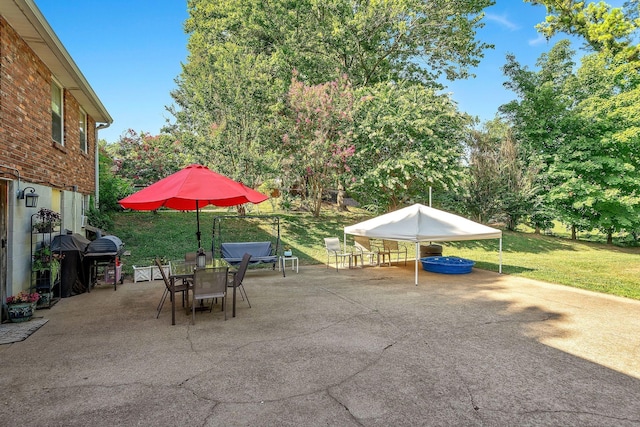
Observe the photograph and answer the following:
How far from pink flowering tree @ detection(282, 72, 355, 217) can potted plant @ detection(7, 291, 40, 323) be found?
32.5 ft

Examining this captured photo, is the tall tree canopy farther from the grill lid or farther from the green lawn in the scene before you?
the grill lid

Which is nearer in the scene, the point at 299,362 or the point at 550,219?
the point at 299,362

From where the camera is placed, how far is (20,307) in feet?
17.0

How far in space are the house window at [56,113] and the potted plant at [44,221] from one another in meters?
2.21

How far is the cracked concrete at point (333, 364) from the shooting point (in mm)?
2816

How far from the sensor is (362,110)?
15.1m

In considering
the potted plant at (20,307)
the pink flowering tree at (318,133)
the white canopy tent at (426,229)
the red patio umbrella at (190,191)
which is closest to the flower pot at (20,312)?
the potted plant at (20,307)

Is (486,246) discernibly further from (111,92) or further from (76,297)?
(111,92)

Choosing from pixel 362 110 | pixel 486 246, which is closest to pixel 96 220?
pixel 362 110

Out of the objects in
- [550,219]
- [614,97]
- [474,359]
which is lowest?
[474,359]

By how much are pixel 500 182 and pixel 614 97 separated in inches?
276

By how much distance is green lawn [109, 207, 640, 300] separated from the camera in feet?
31.0

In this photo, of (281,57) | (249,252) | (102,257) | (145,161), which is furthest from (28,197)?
(281,57)

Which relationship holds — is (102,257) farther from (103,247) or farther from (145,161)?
(145,161)
